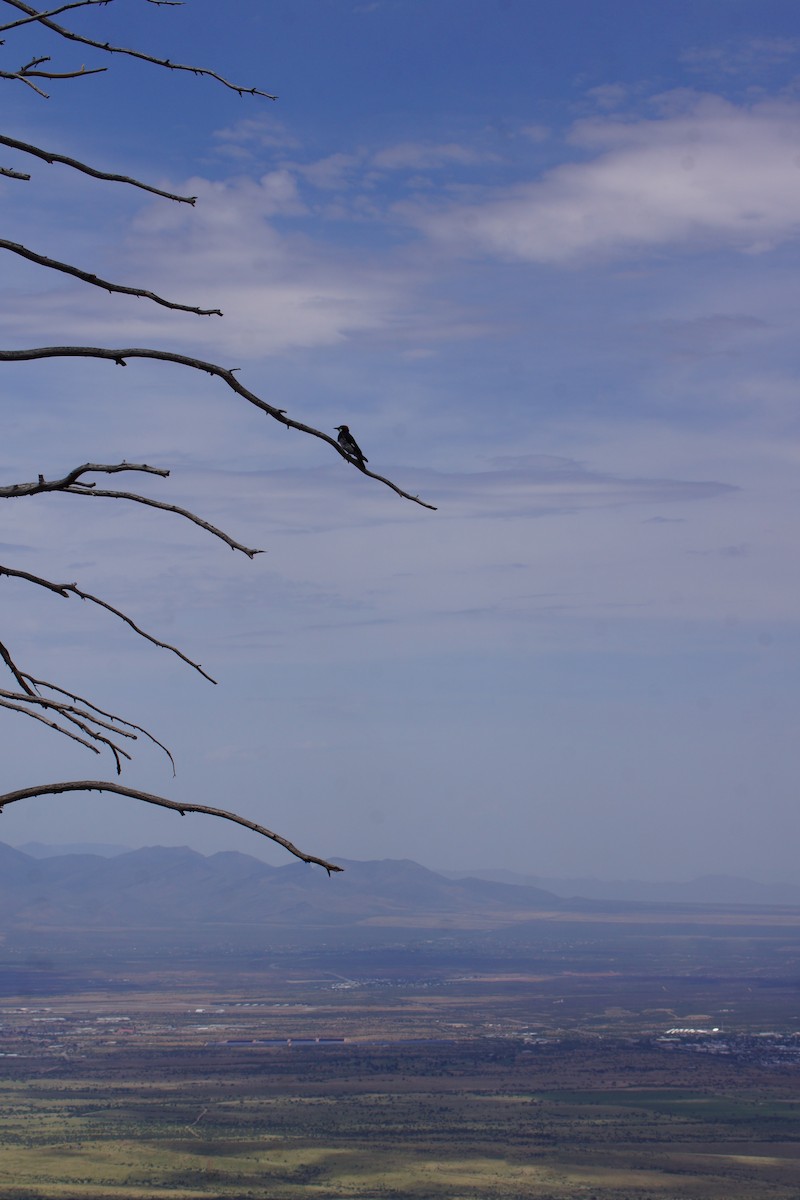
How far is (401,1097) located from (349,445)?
114 m

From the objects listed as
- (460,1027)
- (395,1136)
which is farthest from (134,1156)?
(460,1027)

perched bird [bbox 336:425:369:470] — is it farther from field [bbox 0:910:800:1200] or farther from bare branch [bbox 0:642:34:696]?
field [bbox 0:910:800:1200]

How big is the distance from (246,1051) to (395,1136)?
42473 mm

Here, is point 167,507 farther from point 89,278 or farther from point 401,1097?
point 401,1097

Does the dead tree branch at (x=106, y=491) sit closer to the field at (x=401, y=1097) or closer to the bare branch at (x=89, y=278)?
the bare branch at (x=89, y=278)

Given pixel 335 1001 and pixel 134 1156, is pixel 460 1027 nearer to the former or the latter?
pixel 335 1001

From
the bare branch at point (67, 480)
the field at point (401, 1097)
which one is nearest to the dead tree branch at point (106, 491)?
the bare branch at point (67, 480)

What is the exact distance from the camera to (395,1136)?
310 ft

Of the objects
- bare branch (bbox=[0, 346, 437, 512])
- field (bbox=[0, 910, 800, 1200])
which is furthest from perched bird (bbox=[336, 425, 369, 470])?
field (bbox=[0, 910, 800, 1200])

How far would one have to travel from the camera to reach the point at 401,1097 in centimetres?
11188

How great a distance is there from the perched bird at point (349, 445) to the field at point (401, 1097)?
229 ft

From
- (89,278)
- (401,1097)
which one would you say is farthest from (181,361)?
(401,1097)

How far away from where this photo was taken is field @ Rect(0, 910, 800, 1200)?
262 ft

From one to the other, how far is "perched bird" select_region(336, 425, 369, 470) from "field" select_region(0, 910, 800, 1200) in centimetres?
6977
